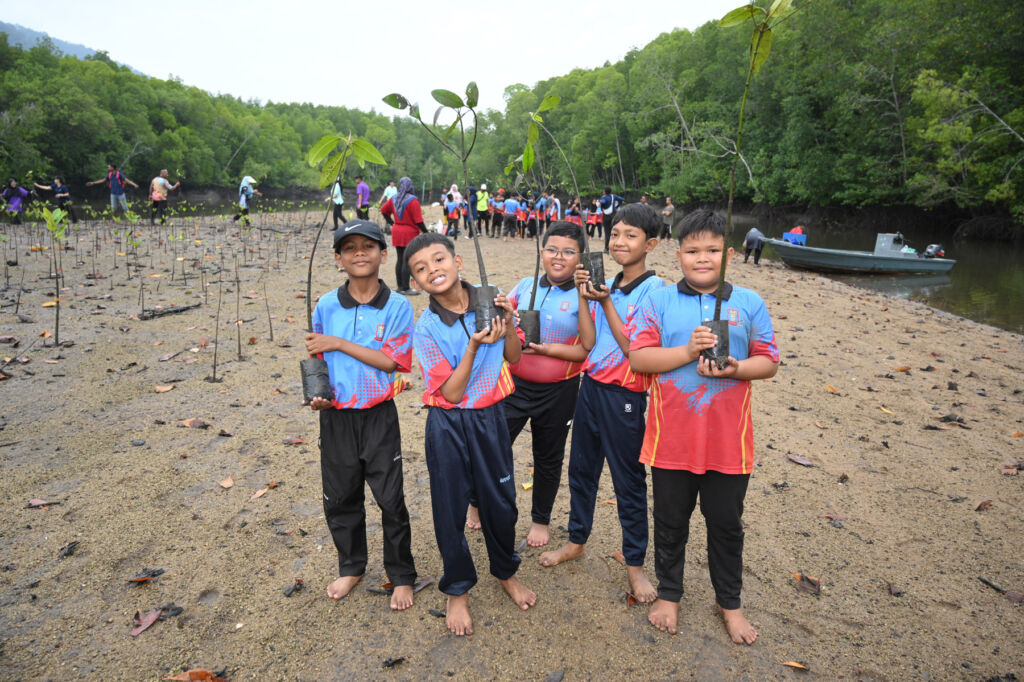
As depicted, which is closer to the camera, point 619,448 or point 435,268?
point 435,268

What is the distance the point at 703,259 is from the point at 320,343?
6.05 feet

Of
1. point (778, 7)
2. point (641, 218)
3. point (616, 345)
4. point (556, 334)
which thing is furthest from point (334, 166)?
point (778, 7)

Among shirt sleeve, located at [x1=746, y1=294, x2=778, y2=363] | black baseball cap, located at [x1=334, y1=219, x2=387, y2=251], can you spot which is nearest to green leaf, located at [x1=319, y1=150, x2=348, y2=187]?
black baseball cap, located at [x1=334, y1=219, x2=387, y2=251]

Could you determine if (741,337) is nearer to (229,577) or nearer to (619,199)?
(229,577)

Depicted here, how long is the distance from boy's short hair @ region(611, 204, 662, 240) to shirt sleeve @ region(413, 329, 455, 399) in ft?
3.85

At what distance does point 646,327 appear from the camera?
8.51 ft

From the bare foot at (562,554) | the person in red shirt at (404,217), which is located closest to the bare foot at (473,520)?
the bare foot at (562,554)

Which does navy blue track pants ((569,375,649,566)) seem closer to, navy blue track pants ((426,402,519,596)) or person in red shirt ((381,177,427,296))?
navy blue track pants ((426,402,519,596))

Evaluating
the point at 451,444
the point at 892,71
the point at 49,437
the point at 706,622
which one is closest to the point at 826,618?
the point at 706,622

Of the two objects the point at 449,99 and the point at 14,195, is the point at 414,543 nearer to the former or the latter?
the point at 449,99

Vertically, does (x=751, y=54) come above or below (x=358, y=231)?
above

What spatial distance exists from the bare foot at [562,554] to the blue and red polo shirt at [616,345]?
1091mm

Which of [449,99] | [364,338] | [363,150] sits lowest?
[364,338]

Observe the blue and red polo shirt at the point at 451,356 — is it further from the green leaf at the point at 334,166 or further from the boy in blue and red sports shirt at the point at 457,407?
the green leaf at the point at 334,166
